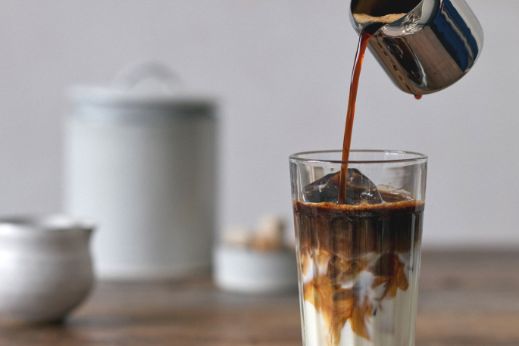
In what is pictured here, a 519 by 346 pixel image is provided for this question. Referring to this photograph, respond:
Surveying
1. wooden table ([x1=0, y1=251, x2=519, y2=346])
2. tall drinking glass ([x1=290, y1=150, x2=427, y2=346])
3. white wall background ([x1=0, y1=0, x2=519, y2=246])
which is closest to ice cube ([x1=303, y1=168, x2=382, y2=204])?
tall drinking glass ([x1=290, y1=150, x2=427, y2=346])

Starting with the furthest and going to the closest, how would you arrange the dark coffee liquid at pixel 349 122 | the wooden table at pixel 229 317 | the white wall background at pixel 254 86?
the white wall background at pixel 254 86 → the wooden table at pixel 229 317 → the dark coffee liquid at pixel 349 122

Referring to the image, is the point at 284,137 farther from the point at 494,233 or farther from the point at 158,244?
the point at 158,244

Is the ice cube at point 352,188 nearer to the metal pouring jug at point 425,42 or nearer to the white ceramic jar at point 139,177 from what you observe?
the metal pouring jug at point 425,42

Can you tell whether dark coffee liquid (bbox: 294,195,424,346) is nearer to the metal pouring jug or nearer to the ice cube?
the ice cube

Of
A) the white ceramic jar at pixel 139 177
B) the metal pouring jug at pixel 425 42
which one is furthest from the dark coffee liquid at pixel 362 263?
the white ceramic jar at pixel 139 177

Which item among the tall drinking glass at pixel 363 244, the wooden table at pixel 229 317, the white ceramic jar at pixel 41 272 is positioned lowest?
the wooden table at pixel 229 317
